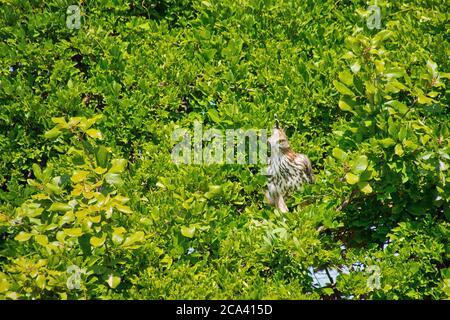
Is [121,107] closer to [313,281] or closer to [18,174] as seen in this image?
[18,174]

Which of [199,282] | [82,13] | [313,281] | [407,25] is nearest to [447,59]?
[407,25]

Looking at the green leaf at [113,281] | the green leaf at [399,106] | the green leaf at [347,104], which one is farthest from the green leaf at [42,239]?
the green leaf at [399,106]

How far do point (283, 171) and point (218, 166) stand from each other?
18.0 inches

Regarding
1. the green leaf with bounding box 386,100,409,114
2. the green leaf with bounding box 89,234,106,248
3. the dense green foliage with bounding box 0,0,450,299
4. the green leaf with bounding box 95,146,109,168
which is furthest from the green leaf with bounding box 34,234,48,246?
the green leaf with bounding box 386,100,409,114

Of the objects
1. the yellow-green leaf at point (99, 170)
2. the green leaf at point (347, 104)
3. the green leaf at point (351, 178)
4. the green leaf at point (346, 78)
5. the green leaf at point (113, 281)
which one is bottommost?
the green leaf at point (113, 281)

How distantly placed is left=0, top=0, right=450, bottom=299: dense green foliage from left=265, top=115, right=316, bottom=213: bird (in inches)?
3.2

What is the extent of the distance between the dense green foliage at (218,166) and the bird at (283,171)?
81 mm

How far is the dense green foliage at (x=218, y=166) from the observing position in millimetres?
4469

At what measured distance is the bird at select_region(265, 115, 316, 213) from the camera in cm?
520

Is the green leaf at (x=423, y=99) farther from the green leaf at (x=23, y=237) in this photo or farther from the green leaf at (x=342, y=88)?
the green leaf at (x=23, y=237)

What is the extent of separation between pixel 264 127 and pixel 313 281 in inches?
45.7

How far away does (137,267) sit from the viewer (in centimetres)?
461

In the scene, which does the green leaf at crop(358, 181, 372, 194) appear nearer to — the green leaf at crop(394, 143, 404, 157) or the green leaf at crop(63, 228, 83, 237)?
the green leaf at crop(394, 143, 404, 157)

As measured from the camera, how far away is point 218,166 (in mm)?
5078
